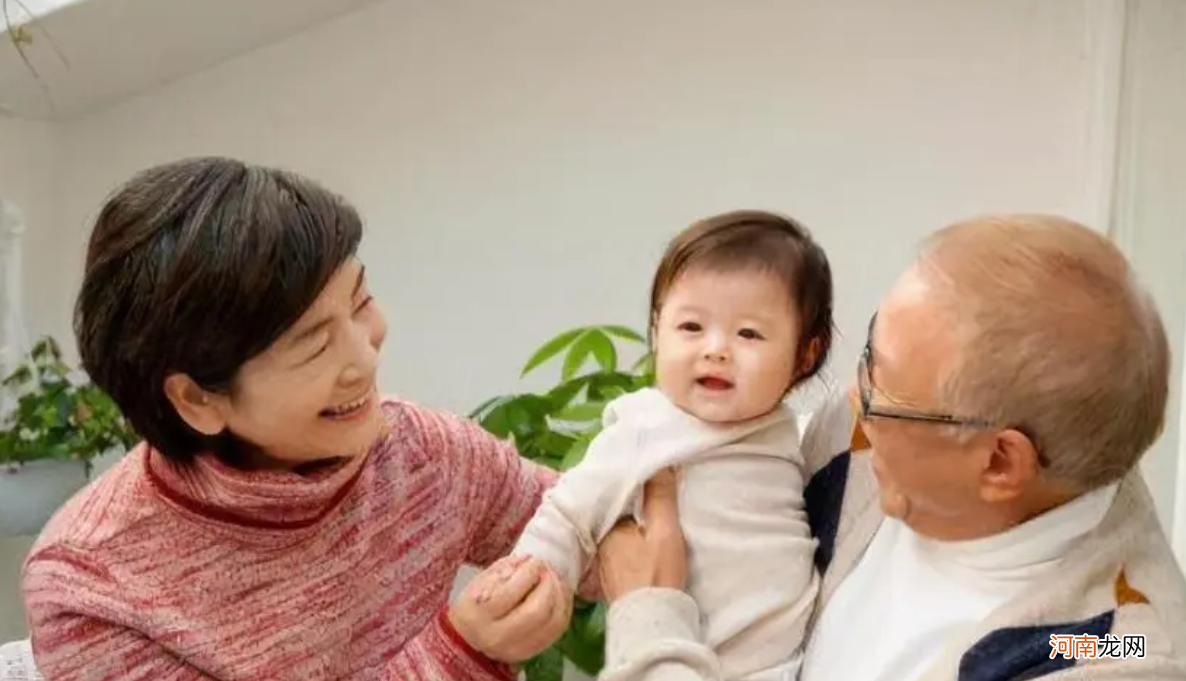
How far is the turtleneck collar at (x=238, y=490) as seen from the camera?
1.24 meters

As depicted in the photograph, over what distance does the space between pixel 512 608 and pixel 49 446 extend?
47.2 inches

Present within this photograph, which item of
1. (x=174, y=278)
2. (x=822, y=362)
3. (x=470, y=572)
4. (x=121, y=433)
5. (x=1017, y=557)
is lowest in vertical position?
(x=470, y=572)

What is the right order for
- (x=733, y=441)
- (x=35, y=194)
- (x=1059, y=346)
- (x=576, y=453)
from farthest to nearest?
(x=35, y=194), (x=576, y=453), (x=733, y=441), (x=1059, y=346)

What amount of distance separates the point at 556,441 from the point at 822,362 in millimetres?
665

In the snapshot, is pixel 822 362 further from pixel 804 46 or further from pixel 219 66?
pixel 219 66

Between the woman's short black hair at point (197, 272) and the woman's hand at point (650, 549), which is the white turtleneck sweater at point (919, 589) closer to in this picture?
the woman's hand at point (650, 549)

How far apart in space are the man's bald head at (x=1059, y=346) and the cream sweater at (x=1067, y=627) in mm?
57

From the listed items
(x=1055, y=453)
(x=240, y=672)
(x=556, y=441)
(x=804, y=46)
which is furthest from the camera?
(x=804, y=46)

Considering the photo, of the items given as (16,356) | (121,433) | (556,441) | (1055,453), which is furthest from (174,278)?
(16,356)

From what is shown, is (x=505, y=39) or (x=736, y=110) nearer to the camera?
(x=736, y=110)

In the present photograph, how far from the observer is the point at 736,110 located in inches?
88.9

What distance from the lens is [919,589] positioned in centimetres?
115

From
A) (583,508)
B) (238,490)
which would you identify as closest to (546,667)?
(583,508)

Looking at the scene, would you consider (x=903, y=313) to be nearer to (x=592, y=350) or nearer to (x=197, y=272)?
(x=197, y=272)
